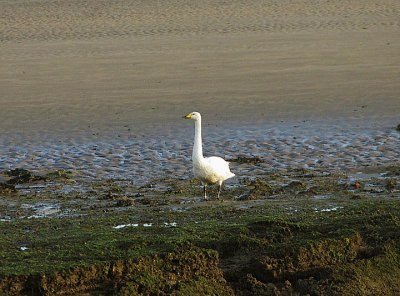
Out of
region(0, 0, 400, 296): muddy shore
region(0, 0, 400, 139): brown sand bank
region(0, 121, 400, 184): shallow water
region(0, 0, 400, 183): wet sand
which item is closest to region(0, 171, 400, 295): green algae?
region(0, 0, 400, 296): muddy shore

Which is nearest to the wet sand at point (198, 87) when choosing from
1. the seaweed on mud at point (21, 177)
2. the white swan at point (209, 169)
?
the seaweed on mud at point (21, 177)

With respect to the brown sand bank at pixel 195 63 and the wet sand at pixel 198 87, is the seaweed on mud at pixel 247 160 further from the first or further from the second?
the brown sand bank at pixel 195 63

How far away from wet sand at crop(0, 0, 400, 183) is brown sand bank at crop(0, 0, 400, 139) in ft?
0.15

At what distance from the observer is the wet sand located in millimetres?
12656

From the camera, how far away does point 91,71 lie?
1981 centimetres

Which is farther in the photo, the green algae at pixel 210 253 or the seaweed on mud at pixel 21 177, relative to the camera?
the seaweed on mud at pixel 21 177

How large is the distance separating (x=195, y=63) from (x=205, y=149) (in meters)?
7.64

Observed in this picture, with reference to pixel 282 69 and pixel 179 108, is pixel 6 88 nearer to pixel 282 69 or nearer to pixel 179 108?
pixel 179 108

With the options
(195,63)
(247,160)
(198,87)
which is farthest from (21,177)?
(195,63)

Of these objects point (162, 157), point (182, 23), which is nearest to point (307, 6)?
point (182, 23)

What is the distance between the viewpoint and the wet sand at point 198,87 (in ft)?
41.5

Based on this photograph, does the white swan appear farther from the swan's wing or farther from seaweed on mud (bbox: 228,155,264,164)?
seaweed on mud (bbox: 228,155,264,164)

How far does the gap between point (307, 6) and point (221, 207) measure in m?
22.6

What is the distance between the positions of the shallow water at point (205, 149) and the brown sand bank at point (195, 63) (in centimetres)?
74
